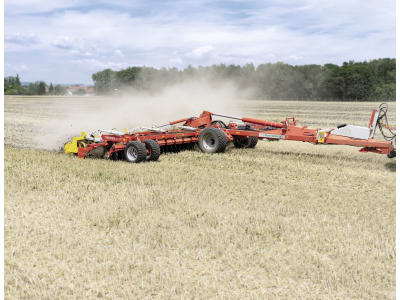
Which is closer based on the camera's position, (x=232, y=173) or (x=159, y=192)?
(x=159, y=192)

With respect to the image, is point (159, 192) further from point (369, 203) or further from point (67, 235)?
point (369, 203)

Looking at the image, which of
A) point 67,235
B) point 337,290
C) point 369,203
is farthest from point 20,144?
point 337,290

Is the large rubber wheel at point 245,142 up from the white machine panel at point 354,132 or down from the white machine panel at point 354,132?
A: down

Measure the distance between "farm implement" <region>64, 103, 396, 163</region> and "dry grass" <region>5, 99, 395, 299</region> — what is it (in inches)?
27.8

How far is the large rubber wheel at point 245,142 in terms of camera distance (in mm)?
11483

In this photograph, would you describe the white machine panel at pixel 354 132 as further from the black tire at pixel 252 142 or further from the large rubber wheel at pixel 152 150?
the large rubber wheel at pixel 152 150

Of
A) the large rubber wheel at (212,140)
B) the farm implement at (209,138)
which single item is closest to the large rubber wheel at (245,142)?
the farm implement at (209,138)

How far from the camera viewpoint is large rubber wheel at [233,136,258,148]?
37.7ft

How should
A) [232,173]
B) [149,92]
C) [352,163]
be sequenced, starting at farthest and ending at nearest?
[149,92]
[352,163]
[232,173]

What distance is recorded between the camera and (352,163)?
9195mm

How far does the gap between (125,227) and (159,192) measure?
155 cm

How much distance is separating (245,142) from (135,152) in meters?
3.66

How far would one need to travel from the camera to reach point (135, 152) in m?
9.24

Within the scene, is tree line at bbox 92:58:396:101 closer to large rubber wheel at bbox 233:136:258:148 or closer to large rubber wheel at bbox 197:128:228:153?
large rubber wheel at bbox 233:136:258:148
